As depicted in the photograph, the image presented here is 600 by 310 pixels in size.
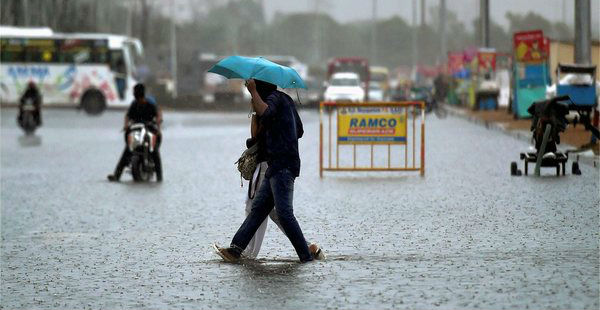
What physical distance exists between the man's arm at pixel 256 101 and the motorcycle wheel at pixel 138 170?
10.1 metres

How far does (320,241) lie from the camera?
12.4 metres

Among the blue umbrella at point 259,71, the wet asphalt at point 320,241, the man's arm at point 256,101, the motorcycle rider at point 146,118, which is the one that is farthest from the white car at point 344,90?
the man's arm at point 256,101

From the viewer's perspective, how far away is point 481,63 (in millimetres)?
52500

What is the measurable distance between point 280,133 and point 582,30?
22337 mm

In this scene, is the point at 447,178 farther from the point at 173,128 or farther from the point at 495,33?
the point at 495,33

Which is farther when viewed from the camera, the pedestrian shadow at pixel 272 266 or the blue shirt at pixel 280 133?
the blue shirt at pixel 280 133

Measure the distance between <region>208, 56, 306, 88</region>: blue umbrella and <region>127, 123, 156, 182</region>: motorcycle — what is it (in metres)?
9.80

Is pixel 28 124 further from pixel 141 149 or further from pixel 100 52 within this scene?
pixel 100 52

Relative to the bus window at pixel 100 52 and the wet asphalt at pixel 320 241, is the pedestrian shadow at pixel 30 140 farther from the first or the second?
the bus window at pixel 100 52

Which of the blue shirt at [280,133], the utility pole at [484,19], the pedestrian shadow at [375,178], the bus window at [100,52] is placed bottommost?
the pedestrian shadow at [375,178]

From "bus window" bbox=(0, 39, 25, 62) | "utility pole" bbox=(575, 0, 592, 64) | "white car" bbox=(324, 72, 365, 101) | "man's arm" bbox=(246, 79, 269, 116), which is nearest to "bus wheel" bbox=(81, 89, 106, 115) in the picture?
"bus window" bbox=(0, 39, 25, 62)

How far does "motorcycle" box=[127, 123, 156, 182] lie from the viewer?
20422 millimetres

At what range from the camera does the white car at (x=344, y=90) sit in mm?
60531

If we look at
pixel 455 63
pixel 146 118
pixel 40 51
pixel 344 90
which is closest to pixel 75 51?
pixel 40 51
